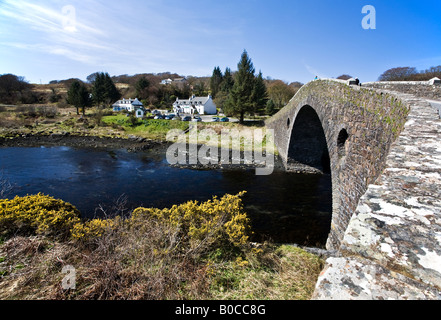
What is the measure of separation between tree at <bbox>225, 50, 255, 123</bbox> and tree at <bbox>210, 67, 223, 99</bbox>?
37.1 metres

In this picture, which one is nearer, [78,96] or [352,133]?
[352,133]

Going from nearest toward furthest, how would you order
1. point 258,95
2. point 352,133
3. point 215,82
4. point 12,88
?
1. point 352,133
2. point 258,95
3. point 12,88
4. point 215,82

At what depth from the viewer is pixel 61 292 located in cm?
490

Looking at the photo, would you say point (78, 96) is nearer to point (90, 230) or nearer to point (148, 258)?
point (90, 230)

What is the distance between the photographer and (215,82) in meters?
79.7

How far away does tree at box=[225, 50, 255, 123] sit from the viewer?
38688 mm

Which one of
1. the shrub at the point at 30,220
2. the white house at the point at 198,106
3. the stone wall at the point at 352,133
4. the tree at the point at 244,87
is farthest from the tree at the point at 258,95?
the shrub at the point at 30,220

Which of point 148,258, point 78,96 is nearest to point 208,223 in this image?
point 148,258

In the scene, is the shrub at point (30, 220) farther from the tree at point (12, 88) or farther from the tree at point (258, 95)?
the tree at point (12, 88)

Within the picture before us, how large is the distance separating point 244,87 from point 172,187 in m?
26.8

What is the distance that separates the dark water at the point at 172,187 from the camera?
519 inches

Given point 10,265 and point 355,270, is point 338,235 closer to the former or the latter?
point 355,270

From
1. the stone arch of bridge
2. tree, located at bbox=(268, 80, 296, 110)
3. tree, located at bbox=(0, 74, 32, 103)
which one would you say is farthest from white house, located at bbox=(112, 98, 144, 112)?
the stone arch of bridge

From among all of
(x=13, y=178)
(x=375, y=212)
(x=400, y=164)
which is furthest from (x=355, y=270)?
(x=13, y=178)
